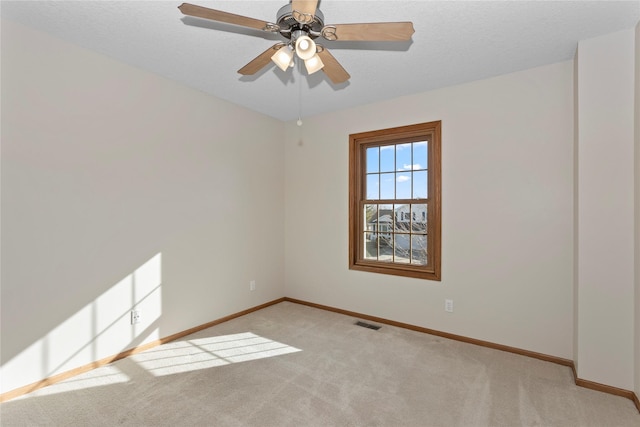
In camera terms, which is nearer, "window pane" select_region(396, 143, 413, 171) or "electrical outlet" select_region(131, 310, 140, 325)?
"electrical outlet" select_region(131, 310, 140, 325)

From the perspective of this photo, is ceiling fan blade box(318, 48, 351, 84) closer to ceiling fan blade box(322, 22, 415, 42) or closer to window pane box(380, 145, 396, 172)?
ceiling fan blade box(322, 22, 415, 42)

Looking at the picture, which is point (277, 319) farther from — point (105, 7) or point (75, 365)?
point (105, 7)

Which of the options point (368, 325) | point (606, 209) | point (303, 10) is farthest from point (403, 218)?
point (303, 10)

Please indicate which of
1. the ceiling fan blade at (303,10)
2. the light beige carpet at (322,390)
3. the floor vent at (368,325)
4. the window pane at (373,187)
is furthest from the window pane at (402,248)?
the ceiling fan blade at (303,10)

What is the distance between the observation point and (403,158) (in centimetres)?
370

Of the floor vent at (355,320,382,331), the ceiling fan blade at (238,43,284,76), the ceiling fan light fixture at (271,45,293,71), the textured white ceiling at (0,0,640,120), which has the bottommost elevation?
the floor vent at (355,320,382,331)

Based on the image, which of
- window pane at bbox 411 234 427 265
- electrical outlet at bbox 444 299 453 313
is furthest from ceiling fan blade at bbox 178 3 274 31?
electrical outlet at bbox 444 299 453 313

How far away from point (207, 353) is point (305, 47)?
8.92 ft

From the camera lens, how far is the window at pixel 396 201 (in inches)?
135

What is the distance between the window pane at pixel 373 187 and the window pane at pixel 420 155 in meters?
0.51

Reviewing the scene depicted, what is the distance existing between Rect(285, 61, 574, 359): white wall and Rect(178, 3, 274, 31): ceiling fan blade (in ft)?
7.65

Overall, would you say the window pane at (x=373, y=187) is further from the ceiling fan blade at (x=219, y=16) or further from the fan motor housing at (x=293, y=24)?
the ceiling fan blade at (x=219, y=16)

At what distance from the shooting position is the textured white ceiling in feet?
6.64

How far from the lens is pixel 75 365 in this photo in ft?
8.16
